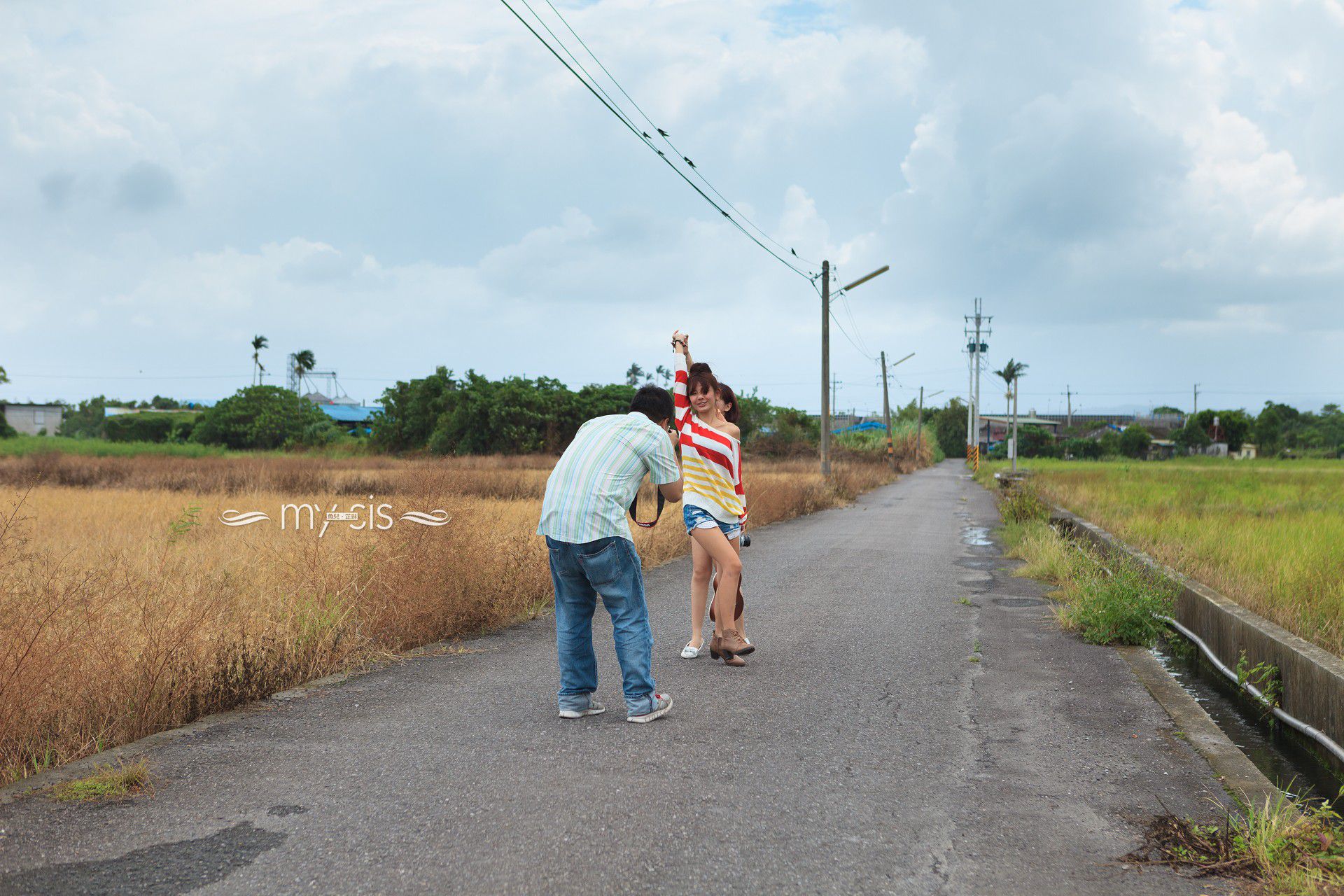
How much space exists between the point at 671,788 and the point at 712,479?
272 cm

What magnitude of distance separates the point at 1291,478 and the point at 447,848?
35.5 meters

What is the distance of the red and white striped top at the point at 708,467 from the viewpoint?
6.55 metres

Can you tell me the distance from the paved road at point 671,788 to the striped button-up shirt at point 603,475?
1039 millimetres

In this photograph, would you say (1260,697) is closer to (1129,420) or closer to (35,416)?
(35,416)

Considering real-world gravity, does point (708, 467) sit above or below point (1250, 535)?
above

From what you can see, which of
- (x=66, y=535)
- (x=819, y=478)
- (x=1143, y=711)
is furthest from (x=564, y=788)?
(x=819, y=478)

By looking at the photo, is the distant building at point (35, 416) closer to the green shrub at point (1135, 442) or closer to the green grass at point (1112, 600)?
the green shrub at point (1135, 442)

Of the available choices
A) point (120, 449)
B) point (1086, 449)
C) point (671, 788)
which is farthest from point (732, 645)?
point (1086, 449)

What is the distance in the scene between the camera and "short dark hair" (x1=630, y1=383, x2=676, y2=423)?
5.46 m

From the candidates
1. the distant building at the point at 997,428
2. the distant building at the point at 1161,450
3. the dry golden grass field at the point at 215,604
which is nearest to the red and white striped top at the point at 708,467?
the dry golden grass field at the point at 215,604

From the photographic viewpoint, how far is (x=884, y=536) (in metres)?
17.2

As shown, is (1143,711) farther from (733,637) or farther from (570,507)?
(570,507)

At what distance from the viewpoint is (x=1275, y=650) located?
6.07 m

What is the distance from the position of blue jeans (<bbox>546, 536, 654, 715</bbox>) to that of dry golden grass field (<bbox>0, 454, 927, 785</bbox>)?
76.0 inches
